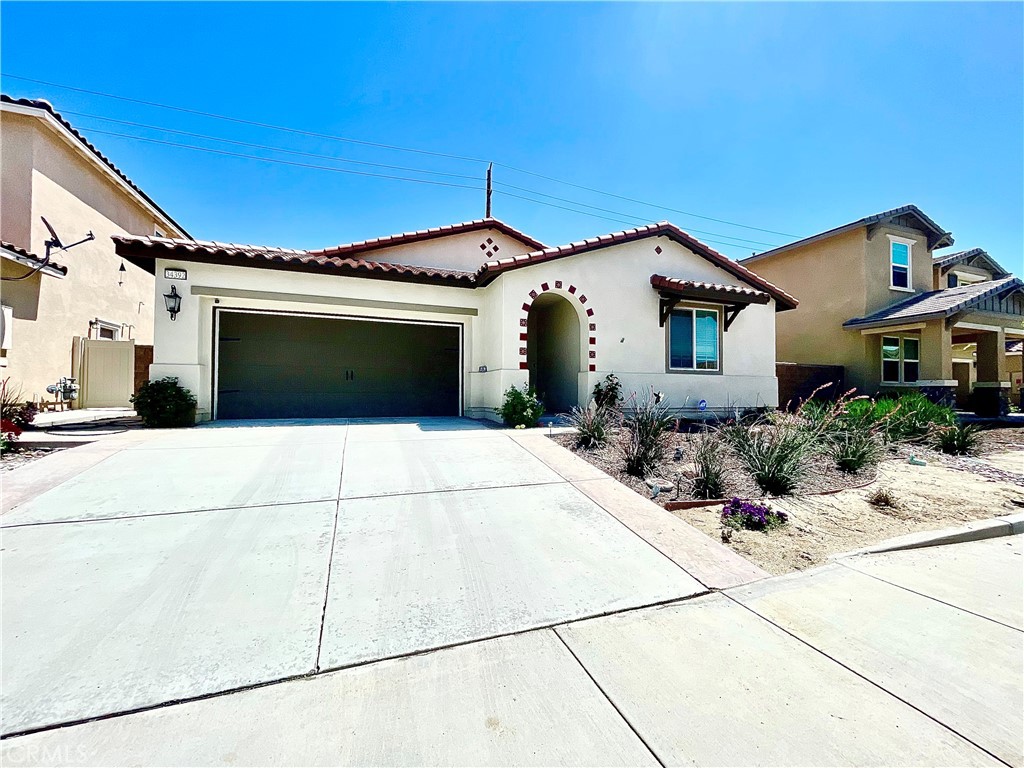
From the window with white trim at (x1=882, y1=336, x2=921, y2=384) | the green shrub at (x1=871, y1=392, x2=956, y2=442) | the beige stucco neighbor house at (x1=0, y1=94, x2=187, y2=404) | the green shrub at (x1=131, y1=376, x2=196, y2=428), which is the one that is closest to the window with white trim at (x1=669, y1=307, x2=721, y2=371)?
the green shrub at (x1=871, y1=392, x2=956, y2=442)

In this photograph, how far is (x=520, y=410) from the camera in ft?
30.3

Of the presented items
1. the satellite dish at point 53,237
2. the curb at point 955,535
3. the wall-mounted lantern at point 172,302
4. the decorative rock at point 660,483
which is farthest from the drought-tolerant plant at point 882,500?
the satellite dish at point 53,237

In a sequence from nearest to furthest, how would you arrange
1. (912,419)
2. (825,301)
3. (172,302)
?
(172,302), (912,419), (825,301)

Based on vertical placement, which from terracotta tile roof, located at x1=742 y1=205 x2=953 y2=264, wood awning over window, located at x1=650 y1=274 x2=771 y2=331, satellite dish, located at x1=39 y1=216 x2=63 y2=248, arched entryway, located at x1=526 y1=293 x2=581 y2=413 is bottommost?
arched entryway, located at x1=526 y1=293 x2=581 y2=413

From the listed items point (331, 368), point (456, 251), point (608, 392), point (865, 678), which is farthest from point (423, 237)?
point (865, 678)

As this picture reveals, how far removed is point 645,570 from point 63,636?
149 inches

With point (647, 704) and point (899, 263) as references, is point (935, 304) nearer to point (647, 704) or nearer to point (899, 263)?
point (899, 263)

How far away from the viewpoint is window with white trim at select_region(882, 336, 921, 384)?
53.1 feet

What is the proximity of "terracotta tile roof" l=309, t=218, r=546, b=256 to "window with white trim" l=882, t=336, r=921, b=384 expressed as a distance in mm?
13752

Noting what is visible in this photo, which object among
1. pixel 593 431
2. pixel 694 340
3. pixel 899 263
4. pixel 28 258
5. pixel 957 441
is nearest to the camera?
pixel 593 431

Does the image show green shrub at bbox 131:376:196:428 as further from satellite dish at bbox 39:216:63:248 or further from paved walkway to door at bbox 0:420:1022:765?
satellite dish at bbox 39:216:63:248

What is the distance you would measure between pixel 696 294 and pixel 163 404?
40.2ft

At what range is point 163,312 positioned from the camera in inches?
354

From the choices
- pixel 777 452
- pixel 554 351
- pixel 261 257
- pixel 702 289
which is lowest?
pixel 777 452
